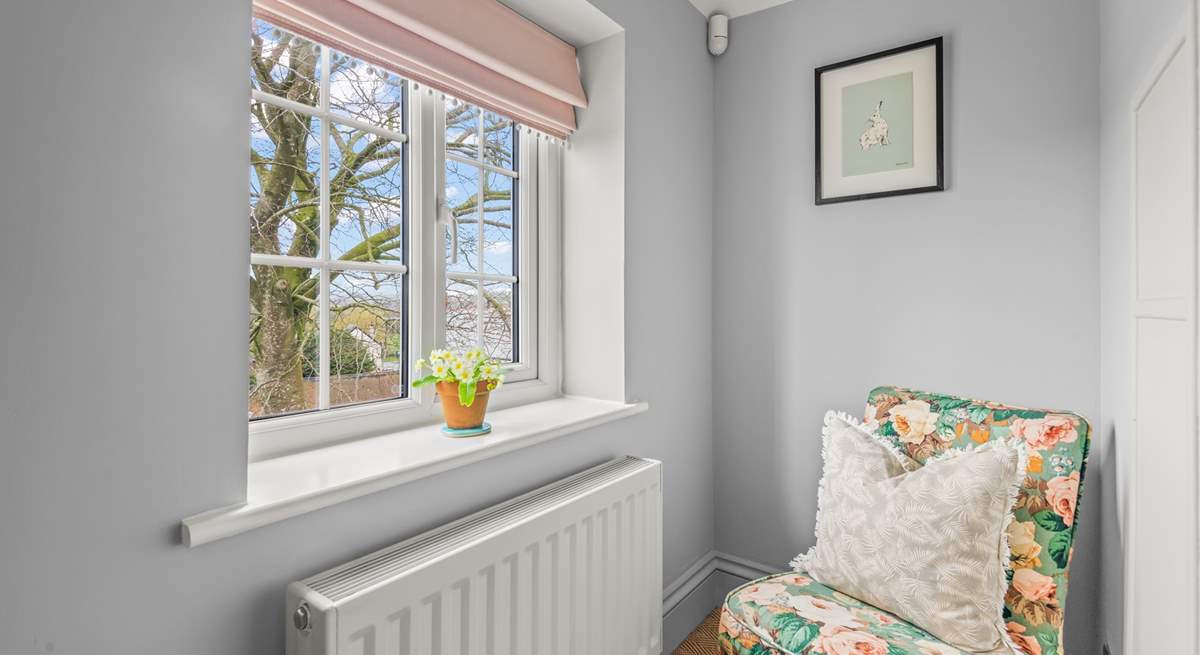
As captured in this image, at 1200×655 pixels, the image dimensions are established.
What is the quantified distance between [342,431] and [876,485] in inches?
52.4

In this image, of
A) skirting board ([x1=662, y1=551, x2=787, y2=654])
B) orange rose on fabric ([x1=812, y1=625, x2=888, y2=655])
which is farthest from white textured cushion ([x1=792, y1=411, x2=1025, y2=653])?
skirting board ([x1=662, y1=551, x2=787, y2=654])

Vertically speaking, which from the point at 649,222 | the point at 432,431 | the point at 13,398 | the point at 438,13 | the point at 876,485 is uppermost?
the point at 438,13

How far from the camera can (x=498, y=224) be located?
1717 millimetres

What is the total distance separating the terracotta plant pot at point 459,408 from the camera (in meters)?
1.33

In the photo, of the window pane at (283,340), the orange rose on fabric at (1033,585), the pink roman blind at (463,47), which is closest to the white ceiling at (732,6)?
the pink roman blind at (463,47)

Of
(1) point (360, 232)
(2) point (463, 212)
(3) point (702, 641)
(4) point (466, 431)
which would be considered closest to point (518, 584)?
(4) point (466, 431)

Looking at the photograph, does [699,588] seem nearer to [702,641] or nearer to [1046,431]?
[702,641]

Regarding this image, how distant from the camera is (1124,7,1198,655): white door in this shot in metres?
0.86

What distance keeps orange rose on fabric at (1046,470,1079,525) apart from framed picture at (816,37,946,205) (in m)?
0.93

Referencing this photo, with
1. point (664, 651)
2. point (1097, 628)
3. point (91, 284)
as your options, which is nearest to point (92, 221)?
point (91, 284)

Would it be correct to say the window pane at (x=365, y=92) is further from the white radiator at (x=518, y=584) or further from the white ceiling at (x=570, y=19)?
the white radiator at (x=518, y=584)

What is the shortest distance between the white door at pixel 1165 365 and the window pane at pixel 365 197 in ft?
5.06

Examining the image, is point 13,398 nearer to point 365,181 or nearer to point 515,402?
point 365,181

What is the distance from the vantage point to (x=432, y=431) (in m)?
1.40
